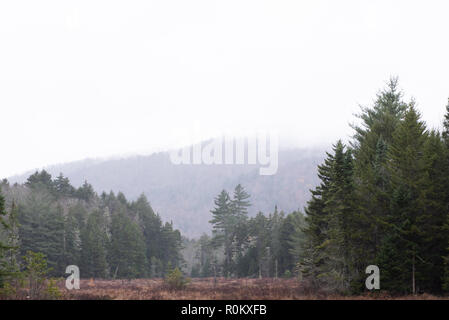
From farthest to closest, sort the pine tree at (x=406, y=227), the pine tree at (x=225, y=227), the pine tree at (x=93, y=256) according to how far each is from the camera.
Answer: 1. the pine tree at (x=225, y=227)
2. the pine tree at (x=93, y=256)
3. the pine tree at (x=406, y=227)

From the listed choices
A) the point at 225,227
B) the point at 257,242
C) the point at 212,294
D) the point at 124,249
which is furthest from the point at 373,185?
the point at 225,227

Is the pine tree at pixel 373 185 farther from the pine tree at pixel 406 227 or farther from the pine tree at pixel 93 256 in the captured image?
the pine tree at pixel 93 256

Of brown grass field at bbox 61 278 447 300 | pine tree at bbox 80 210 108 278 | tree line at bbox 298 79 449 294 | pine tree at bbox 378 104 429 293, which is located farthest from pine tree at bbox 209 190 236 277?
pine tree at bbox 378 104 429 293

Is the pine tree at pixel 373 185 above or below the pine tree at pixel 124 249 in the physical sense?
above

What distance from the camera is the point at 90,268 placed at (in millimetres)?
62156

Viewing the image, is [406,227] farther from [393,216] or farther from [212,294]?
[212,294]

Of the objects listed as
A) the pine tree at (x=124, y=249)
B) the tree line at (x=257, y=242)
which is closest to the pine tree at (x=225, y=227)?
the tree line at (x=257, y=242)

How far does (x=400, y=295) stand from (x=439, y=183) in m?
6.99

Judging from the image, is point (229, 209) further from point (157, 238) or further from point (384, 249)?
point (384, 249)

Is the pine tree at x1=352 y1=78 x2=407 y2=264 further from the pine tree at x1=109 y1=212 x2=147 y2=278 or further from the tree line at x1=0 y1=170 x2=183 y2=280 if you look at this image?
the pine tree at x1=109 y1=212 x2=147 y2=278

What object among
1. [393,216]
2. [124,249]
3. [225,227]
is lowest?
[124,249]

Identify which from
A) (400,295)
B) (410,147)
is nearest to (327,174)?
(410,147)
